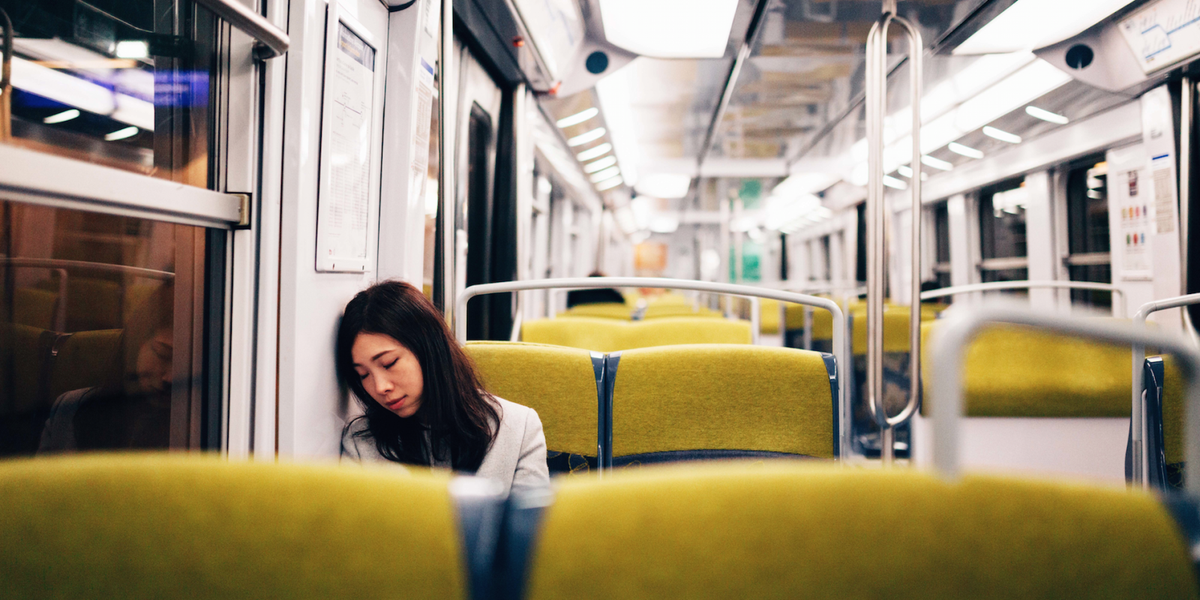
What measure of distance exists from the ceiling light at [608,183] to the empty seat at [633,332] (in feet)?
15.5

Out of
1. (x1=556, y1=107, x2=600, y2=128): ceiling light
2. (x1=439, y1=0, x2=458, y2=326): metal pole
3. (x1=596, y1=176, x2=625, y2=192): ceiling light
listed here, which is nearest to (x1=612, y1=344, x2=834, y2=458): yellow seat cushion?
(x1=439, y1=0, x2=458, y2=326): metal pole

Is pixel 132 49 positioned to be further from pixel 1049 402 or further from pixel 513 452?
pixel 1049 402

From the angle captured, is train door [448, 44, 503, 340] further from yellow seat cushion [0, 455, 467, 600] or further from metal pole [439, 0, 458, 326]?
yellow seat cushion [0, 455, 467, 600]

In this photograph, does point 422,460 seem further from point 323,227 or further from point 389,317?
point 323,227

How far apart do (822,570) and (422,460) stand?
0.97m

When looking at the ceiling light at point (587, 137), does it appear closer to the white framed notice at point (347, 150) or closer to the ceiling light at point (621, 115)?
the ceiling light at point (621, 115)

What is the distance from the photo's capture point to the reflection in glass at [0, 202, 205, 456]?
0.83 metres

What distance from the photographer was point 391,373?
1.23 m

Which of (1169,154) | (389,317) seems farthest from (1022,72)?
(389,317)

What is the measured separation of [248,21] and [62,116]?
0.28 metres

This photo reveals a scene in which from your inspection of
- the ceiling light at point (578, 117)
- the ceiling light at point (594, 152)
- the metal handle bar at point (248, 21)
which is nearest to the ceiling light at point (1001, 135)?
the ceiling light at point (578, 117)

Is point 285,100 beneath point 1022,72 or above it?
beneath

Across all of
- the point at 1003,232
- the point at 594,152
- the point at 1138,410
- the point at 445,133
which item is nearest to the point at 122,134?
the point at 445,133

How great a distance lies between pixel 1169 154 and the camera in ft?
9.91
